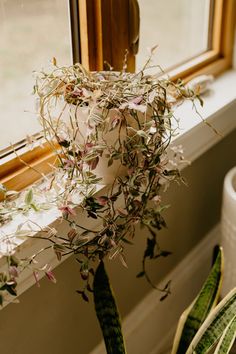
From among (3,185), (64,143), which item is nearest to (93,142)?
(64,143)

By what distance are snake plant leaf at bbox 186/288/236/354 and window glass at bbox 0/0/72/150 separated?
0.44 metres

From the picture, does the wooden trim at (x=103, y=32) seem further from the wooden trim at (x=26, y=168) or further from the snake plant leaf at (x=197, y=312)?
the snake plant leaf at (x=197, y=312)

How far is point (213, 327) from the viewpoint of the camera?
903mm

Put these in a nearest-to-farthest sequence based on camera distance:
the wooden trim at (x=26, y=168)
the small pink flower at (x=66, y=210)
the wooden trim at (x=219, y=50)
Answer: the small pink flower at (x=66, y=210)
the wooden trim at (x=26, y=168)
the wooden trim at (x=219, y=50)

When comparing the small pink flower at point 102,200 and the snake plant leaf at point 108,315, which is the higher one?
the small pink flower at point 102,200

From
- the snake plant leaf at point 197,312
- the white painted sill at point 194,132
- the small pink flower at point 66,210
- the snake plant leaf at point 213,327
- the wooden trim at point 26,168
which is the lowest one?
the snake plant leaf at point 213,327

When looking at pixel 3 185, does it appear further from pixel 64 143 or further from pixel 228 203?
pixel 228 203

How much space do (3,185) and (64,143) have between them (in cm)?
14

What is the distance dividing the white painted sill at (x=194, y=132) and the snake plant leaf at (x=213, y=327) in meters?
0.25

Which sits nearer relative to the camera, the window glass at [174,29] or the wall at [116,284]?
the wall at [116,284]

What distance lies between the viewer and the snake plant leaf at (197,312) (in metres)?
0.96

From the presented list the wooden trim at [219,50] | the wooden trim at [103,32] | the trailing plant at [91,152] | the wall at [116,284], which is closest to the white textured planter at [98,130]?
the trailing plant at [91,152]

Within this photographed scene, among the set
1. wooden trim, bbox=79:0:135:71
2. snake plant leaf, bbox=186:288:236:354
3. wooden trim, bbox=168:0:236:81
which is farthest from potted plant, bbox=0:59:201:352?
wooden trim, bbox=168:0:236:81

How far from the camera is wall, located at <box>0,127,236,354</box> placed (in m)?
0.89
